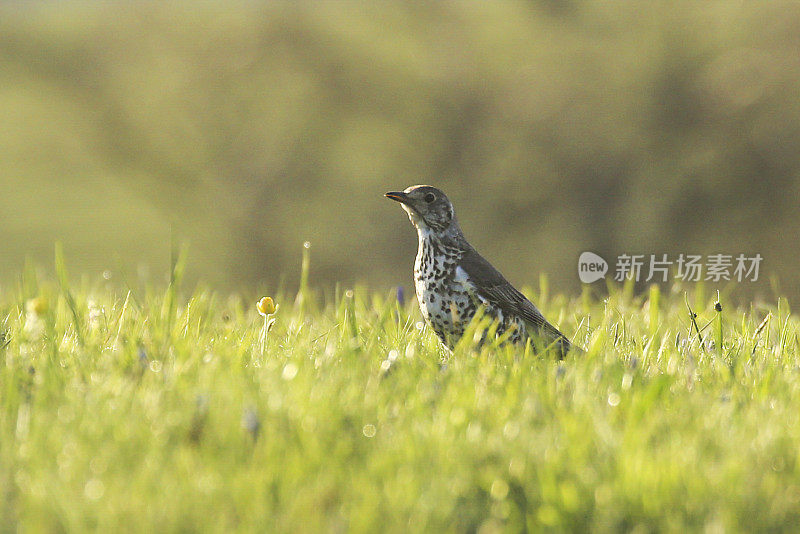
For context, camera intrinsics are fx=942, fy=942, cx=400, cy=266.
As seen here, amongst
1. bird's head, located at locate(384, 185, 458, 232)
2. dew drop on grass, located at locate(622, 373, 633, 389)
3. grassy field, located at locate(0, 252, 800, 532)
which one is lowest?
grassy field, located at locate(0, 252, 800, 532)

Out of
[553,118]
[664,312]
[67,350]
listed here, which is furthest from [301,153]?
[67,350]

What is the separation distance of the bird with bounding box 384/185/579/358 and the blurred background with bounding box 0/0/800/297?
40.5ft

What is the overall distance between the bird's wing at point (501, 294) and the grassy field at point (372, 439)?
1213 millimetres

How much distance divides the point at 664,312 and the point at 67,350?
15.3ft

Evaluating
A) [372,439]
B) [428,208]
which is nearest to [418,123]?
[428,208]

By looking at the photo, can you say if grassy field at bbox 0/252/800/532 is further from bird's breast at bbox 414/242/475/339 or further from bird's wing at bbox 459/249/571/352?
bird's wing at bbox 459/249/571/352

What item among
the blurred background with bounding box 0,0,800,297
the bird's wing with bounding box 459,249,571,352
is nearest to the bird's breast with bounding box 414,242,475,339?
the bird's wing with bounding box 459,249,571,352

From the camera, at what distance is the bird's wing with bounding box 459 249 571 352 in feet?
20.1

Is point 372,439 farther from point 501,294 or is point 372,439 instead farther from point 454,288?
point 501,294

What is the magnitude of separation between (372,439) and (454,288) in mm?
2648

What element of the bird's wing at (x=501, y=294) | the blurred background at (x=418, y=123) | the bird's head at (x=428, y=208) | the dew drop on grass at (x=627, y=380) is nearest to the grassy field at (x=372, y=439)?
the dew drop on grass at (x=627, y=380)

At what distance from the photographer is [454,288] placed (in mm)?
6008

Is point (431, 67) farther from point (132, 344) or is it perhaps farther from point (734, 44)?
point (132, 344)

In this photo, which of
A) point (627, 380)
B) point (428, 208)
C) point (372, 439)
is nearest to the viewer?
point (372, 439)
